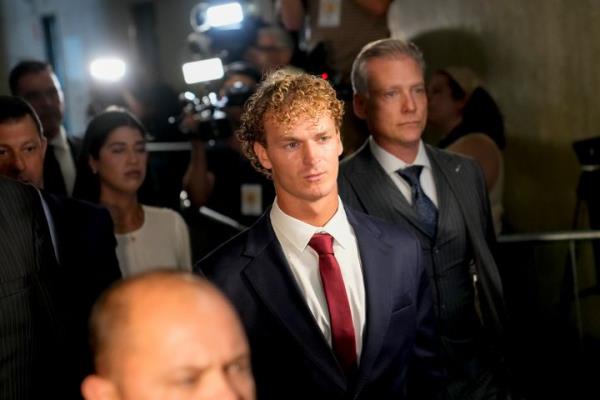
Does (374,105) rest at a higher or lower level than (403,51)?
lower

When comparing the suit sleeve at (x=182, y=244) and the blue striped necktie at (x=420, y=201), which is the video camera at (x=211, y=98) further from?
the blue striped necktie at (x=420, y=201)

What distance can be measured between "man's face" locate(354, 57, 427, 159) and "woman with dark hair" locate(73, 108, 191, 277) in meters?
1.02

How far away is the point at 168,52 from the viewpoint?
12.7m

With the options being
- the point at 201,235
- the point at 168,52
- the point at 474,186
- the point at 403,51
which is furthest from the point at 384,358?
the point at 168,52

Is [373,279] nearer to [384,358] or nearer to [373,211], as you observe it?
[384,358]

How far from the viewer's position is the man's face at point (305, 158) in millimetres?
2066

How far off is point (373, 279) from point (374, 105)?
0.89m

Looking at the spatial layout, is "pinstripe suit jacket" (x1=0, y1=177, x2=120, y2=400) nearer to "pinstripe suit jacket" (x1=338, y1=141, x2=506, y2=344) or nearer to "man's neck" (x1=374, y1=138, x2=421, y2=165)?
"pinstripe suit jacket" (x1=338, y1=141, x2=506, y2=344)

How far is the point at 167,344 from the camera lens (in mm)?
1307

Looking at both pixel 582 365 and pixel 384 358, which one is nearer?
pixel 384 358

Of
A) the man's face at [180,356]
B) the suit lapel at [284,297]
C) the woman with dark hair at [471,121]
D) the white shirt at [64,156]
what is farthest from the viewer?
the white shirt at [64,156]

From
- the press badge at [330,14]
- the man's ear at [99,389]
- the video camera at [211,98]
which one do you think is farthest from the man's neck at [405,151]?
the press badge at [330,14]

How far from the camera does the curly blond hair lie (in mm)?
2074

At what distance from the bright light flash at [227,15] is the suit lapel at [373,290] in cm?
463
